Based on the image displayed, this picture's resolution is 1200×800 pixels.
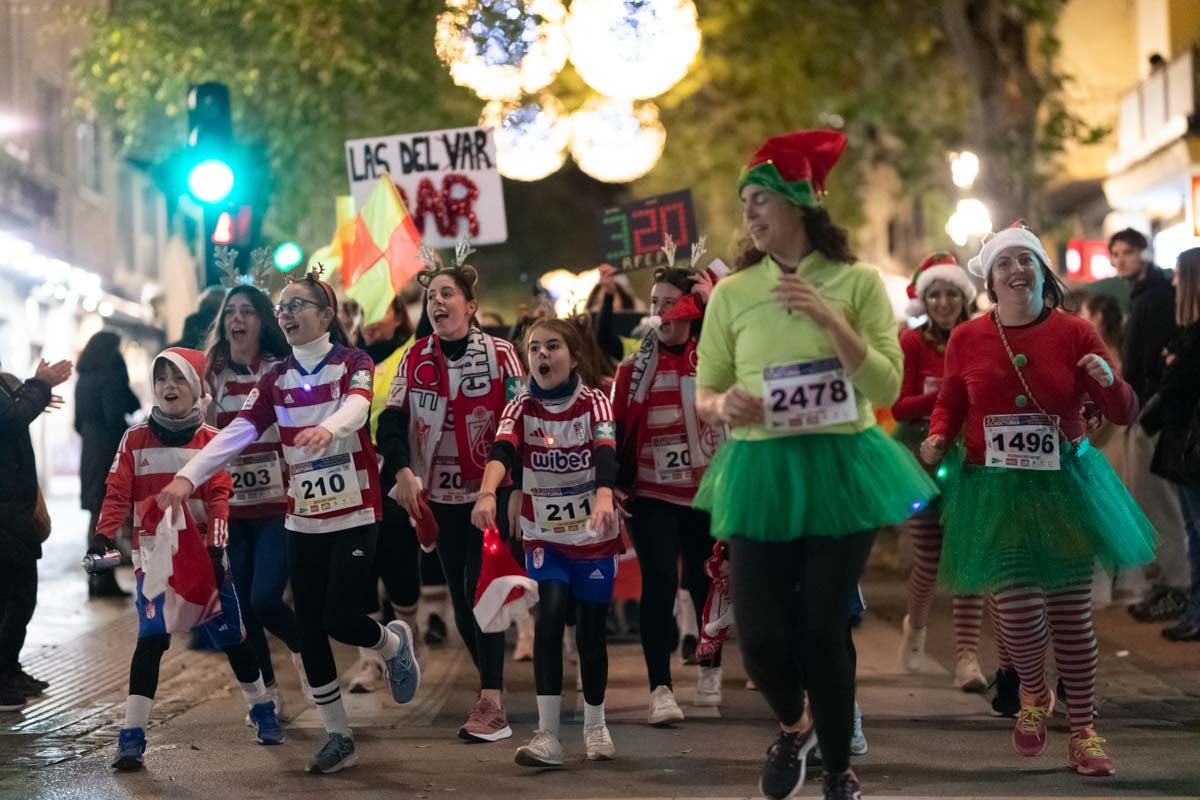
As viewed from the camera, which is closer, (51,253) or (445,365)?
(445,365)

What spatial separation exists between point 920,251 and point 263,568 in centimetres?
4733

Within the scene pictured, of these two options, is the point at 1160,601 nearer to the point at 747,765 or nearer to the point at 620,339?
the point at 620,339

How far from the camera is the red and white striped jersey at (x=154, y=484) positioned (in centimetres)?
751

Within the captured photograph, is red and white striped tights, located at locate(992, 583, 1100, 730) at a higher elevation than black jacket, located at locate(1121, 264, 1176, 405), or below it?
below

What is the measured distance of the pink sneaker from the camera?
771cm

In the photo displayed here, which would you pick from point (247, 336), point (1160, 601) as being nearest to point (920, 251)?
point (1160, 601)

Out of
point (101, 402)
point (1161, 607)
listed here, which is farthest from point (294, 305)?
point (1161, 607)

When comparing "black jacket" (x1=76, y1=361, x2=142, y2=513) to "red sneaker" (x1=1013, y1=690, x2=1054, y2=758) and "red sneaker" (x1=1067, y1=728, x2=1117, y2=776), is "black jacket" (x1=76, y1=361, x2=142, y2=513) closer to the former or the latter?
"red sneaker" (x1=1013, y1=690, x2=1054, y2=758)

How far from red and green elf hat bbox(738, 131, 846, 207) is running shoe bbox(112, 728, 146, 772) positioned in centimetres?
338

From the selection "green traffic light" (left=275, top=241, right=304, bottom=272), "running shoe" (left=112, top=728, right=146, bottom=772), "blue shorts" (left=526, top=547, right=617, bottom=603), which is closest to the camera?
"running shoe" (left=112, top=728, right=146, bottom=772)

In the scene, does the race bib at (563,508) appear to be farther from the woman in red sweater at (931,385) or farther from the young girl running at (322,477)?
the woman in red sweater at (931,385)

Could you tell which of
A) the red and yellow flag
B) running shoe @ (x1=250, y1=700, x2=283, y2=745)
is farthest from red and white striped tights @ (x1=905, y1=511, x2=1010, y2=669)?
the red and yellow flag

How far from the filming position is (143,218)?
40094 millimetres

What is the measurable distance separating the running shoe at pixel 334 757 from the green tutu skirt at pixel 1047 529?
2484mm
